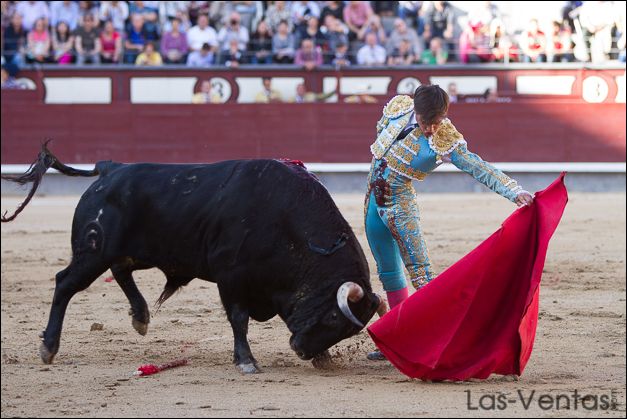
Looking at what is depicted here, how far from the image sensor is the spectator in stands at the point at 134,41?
12.2 metres

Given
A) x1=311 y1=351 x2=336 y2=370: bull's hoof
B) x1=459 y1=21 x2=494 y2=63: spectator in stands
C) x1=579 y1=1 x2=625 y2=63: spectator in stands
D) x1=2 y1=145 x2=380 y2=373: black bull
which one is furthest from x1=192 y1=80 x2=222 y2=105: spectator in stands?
x1=311 y1=351 x2=336 y2=370: bull's hoof

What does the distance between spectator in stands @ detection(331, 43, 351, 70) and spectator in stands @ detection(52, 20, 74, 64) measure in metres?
2.67

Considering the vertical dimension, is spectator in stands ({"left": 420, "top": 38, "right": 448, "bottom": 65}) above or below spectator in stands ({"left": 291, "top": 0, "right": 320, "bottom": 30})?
below

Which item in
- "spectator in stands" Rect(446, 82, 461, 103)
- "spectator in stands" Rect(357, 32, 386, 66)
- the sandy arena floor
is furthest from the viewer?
"spectator in stands" Rect(446, 82, 461, 103)

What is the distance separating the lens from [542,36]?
40.9 ft

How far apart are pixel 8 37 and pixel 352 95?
3.53 meters

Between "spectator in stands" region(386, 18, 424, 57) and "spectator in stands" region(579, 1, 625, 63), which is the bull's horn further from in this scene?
"spectator in stands" region(579, 1, 625, 63)

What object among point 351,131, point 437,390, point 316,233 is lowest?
point 351,131

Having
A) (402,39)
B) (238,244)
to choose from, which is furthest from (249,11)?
(238,244)

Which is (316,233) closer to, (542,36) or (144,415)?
(144,415)

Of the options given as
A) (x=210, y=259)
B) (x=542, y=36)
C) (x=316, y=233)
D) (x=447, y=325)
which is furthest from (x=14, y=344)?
(x=542, y=36)

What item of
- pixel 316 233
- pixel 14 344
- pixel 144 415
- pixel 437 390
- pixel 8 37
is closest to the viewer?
pixel 144 415

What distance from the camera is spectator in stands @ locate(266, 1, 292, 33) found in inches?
480

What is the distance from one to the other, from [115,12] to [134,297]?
26.0 feet
